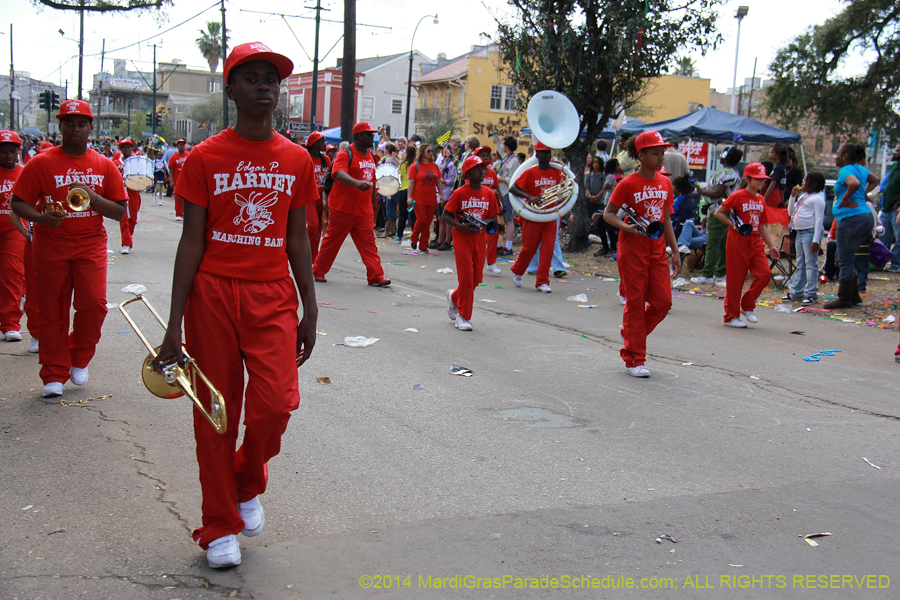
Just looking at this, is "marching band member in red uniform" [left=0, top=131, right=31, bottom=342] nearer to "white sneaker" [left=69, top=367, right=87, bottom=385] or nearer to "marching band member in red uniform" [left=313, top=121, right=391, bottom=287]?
"white sneaker" [left=69, top=367, right=87, bottom=385]

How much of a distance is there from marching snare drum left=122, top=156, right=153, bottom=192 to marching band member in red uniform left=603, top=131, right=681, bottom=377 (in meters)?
10.1

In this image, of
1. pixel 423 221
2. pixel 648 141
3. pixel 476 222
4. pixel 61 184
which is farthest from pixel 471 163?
pixel 423 221

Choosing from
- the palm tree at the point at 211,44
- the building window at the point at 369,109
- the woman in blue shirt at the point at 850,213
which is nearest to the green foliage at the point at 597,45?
the woman in blue shirt at the point at 850,213

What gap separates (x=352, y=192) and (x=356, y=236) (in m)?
0.61

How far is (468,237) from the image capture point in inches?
336

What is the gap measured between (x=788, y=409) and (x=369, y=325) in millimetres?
4315

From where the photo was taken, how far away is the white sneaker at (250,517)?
3404mm

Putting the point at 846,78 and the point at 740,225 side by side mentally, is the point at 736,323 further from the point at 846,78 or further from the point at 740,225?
the point at 846,78

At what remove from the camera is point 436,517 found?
3.88 metres

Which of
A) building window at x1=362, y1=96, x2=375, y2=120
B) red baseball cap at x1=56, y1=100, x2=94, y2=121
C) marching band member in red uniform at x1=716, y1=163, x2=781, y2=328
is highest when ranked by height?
building window at x1=362, y1=96, x2=375, y2=120

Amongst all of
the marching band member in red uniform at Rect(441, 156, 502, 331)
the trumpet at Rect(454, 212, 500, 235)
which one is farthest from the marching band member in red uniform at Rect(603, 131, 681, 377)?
the marching band member in red uniform at Rect(441, 156, 502, 331)

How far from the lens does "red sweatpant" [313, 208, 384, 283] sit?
36.6 feet

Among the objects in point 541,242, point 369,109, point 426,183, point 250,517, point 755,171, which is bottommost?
point 250,517

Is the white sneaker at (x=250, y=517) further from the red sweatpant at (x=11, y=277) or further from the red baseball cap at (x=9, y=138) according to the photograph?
the red baseball cap at (x=9, y=138)
